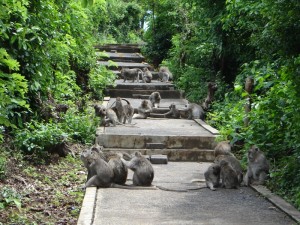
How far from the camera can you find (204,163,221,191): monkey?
10792mm

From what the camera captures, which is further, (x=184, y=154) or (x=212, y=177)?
(x=184, y=154)

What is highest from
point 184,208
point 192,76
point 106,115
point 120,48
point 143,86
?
point 120,48

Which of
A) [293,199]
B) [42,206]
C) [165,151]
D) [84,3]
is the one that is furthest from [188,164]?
[84,3]

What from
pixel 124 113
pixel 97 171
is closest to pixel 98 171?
pixel 97 171

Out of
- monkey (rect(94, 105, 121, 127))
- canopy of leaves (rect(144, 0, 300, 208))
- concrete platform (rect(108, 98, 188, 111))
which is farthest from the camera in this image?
concrete platform (rect(108, 98, 188, 111))

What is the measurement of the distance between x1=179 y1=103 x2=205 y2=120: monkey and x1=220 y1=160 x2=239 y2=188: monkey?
28.3 ft

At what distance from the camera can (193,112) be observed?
19469 millimetres

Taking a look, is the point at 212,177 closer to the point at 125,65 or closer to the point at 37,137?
the point at 37,137

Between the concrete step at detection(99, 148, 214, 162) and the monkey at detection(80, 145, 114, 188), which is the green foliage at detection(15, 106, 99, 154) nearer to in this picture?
the concrete step at detection(99, 148, 214, 162)

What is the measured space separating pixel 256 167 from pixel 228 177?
0.76 meters

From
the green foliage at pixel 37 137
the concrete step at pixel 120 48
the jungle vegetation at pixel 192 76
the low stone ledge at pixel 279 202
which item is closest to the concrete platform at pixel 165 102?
the jungle vegetation at pixel 192 76

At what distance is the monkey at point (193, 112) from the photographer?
1944 centimetres

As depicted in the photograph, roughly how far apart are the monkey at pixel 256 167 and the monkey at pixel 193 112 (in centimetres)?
821

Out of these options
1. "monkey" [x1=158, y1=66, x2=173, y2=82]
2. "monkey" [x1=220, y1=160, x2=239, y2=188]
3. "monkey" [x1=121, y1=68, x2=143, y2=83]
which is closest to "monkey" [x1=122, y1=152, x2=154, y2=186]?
"monkey" [x1=220, y1=160, x2=239, y2=188]
